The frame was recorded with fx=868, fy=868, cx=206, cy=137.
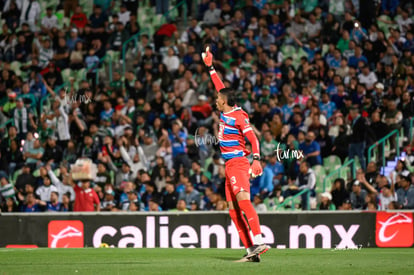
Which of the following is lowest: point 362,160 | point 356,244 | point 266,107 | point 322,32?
point 356,244

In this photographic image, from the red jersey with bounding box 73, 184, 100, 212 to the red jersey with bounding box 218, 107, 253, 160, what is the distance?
24.5 feet

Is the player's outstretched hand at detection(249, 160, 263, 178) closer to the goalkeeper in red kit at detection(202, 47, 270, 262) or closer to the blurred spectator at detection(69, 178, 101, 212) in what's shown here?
the goalkeeper in red kit at detection(202, 47, 270, 262)

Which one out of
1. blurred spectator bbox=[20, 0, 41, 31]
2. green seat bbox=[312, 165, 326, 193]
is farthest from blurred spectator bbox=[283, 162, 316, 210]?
blurred spectator bbox=[20, 0, 41, 31]

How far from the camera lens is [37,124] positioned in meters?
22.4

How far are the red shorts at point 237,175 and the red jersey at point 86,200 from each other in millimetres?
7458

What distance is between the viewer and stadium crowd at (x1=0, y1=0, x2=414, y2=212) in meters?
19.4

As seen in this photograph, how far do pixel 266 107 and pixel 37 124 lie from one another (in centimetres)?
601

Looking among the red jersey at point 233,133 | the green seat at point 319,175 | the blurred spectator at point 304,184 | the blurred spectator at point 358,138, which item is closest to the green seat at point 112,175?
the blurred spectator at point 304,184

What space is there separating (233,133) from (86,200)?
7.72m

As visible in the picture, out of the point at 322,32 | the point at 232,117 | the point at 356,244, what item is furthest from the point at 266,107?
the point at 232,117

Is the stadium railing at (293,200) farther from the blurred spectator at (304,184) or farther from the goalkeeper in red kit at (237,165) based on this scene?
the goalkeeper in red kit at (237,165)

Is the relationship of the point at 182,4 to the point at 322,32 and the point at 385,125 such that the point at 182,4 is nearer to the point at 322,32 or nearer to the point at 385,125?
the point at 322,32

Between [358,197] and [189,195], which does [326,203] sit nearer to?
[358,197]

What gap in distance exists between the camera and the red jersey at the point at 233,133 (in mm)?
11547
